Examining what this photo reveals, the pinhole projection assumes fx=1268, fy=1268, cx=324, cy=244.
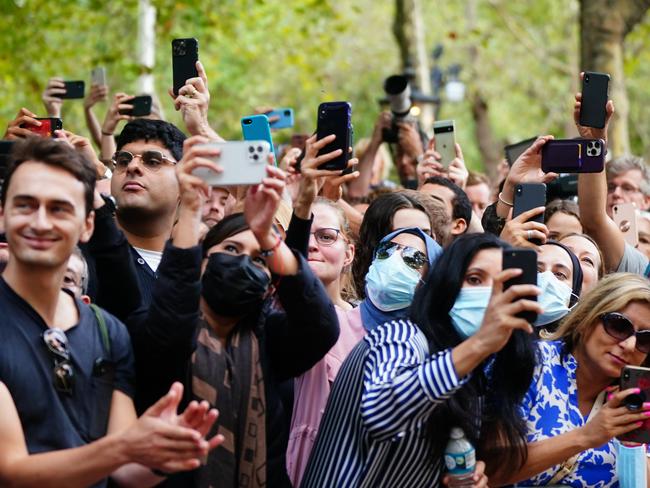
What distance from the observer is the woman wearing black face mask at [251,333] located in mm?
4496

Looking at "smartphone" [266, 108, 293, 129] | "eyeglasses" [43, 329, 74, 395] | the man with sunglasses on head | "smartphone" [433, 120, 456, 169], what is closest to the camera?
the man with sunglasses on head

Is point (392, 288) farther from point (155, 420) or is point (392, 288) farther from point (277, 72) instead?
point (277, 72)

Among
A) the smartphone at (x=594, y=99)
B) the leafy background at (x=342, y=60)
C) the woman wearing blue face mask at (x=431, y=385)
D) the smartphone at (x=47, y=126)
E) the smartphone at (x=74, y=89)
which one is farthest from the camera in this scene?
the leafy background at (x=342, y=60)

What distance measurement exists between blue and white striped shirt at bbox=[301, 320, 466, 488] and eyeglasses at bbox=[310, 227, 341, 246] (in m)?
1.22

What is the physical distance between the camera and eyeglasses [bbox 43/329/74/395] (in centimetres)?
405

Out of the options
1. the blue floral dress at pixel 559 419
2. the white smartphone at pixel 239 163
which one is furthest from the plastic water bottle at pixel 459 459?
the white smartphone at pixel 239 163

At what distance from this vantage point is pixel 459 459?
4.65m

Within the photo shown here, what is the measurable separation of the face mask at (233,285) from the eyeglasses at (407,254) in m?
0.94

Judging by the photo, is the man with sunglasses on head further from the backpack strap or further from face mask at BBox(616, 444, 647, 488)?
face mask at BBox(616, 444, 647, 488)

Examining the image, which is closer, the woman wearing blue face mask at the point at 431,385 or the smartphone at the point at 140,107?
the woman wearing blue face mask at the point at 431,385

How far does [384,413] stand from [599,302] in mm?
1577

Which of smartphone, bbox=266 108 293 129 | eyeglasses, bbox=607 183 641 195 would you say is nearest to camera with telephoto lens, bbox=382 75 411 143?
smartphone, bbox=266 108 293 129

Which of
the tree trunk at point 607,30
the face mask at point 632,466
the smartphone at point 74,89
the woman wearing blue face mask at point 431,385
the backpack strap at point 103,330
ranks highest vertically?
the tree trunk at point 607,30

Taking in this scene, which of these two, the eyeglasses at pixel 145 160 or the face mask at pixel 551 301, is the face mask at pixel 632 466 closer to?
the face mask at pixel 551 301
